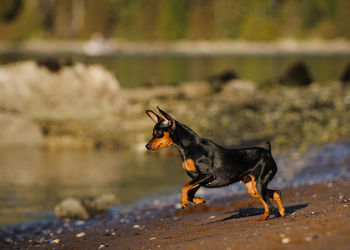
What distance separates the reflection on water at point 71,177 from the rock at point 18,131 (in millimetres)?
1378

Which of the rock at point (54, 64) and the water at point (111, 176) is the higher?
the rock at point (54, 64)

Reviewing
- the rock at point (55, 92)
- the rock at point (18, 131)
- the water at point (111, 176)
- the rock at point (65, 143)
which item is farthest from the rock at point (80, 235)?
the rock at point (55, 92)

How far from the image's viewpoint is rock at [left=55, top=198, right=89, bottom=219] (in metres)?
13.1

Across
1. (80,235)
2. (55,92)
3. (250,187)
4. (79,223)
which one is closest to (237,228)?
(250,187)

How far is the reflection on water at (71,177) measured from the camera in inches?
589

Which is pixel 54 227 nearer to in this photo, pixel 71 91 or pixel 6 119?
pixel 6 119

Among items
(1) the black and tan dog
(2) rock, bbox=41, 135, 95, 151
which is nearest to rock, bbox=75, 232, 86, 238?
(1) the black and tan dog

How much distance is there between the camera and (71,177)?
18.6m

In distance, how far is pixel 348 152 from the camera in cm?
1741

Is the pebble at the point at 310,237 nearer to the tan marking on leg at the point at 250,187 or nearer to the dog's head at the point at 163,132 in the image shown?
the tan marking on leg at the point at 250,187

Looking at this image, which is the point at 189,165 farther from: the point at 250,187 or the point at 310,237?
the point at 310,237

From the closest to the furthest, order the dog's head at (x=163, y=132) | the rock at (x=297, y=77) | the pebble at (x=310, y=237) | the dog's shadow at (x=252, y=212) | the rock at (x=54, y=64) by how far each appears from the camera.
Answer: the pebble at (x=310, y=237), the dog's head at (x=163, y=132), the dog's shadow at (x=252, y=212), the rock at (x=54, y=64), the rock at (x=297, y=77)

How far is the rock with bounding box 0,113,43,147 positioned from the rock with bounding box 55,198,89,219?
471 inches

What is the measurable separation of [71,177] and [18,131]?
7663 mm
